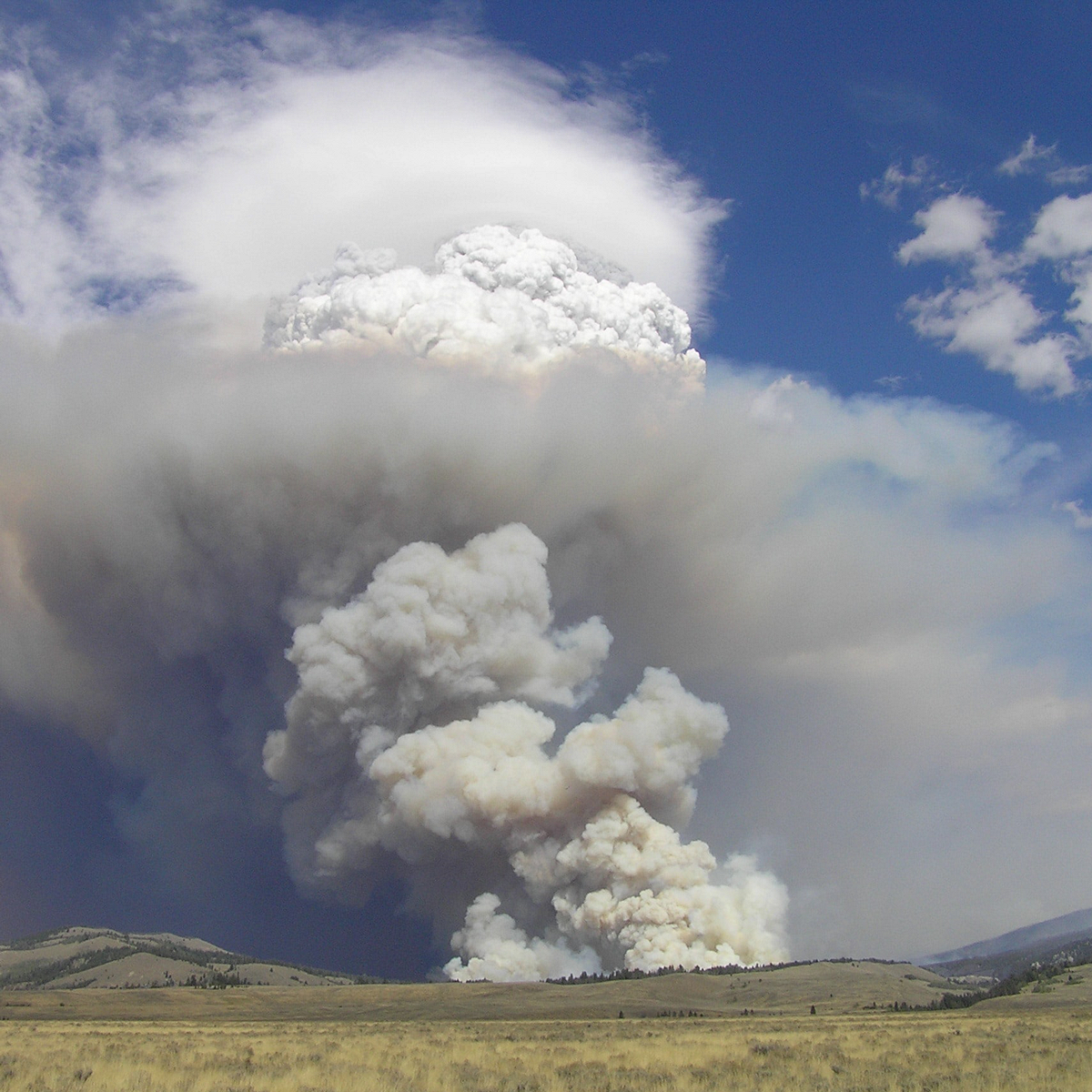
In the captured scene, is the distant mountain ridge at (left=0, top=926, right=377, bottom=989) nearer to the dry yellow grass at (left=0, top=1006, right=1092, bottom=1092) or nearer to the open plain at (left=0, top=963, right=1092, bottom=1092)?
the open plain at (left=0, top=963, right=1092, bottom=1092)

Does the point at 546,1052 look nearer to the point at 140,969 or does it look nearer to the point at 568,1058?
the point at 568,1058

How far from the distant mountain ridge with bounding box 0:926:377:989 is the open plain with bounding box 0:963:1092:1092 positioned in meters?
66.0

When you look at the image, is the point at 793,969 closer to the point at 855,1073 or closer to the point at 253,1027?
the point at 253,1027

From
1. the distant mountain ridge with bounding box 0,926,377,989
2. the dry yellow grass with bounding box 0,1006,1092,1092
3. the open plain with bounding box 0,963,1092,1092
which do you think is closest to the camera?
the dry yellow grass with bounding box 0,1006,1092,1092

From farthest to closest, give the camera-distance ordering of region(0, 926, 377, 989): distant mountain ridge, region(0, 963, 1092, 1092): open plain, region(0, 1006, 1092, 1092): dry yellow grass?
1. region(0, 926, 377, 989): distant mountain ridge
2. region(0, 963, 1092, 1092): open plain
3. region(0, 1006, 1092, 1092): dry yellow grass

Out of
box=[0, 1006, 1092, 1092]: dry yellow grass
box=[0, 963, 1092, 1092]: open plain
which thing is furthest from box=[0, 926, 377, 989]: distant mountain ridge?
box=[0, 1006, 1092, 1092]: dry yellow grass

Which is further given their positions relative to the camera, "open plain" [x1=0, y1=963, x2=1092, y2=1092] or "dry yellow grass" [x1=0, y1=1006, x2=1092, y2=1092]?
"open plain" [x1=0, y1=963, x2=1092, y2=1092]

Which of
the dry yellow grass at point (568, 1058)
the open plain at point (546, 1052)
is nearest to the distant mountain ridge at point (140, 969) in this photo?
the open plain at point (546, 1052)

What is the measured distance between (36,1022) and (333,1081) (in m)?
36.7

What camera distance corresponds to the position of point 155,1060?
28344mm

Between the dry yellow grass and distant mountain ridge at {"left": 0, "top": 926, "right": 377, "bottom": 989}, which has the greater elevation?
distant mountain ridge at {"left": 0, "top": 926, "right": 377, "bottom": 989}

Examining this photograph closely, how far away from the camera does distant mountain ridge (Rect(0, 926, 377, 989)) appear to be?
128 metres

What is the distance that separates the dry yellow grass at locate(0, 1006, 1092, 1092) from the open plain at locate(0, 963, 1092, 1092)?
0.23 ft

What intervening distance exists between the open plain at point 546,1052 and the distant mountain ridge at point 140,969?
216ft
